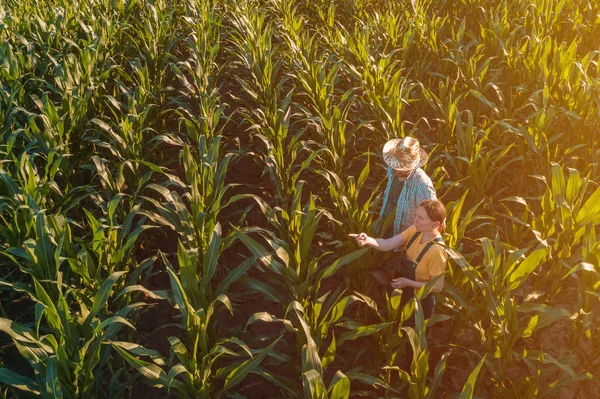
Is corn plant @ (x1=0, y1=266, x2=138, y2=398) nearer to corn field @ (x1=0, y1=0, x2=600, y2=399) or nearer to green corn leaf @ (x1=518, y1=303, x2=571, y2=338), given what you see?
corn field @ (x1=0, y1=0, x2=600, y2=399)

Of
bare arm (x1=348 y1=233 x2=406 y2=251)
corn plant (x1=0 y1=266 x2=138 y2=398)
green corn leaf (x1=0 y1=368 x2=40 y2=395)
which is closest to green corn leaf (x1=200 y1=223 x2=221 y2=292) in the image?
corn plant (x1=0 y1=266 x2=138 y2=398)

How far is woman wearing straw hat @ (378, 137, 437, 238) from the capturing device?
296cm

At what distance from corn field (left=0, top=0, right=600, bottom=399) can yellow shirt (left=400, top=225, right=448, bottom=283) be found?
0.09 metres

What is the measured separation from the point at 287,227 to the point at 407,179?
0.82m

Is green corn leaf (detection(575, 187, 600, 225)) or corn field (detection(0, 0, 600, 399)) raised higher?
green corn leaf (detection(575, 187, 600, 225))

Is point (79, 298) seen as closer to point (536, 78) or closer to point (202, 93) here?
point (202, 93)

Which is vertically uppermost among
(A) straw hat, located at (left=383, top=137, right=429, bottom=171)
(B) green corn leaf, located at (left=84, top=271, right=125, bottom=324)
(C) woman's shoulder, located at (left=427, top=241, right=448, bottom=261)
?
(A) straw hat, located at (left=383, top=137, right=429, bottom=171)

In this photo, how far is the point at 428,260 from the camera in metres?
2.71

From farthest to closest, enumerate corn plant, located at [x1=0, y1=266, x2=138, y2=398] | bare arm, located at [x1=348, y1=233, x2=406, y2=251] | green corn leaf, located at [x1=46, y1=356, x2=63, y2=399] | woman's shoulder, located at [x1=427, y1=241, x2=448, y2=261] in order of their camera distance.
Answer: bare arm, located at [x1=348, y1=233, x2=406, y2=251]
woman's shoulder, located at [x1=427, y1=241, x2=448, y2=261]
corn plant, located at [x1=0, y1=266, x2=138, y2=398]
green corn leaf, located at [x1=46, y1=356, x2=63, y2=399]

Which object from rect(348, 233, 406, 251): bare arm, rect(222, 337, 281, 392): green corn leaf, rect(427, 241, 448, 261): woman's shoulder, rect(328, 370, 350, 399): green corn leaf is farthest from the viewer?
rect(348, 233, 406, 251): bare arm

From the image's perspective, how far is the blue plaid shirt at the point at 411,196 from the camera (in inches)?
116

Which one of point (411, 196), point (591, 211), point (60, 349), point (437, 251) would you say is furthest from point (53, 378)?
point (591, 211)

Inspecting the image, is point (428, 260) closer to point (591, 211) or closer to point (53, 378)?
point (591, 211)

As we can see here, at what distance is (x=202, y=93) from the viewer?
489 cm
